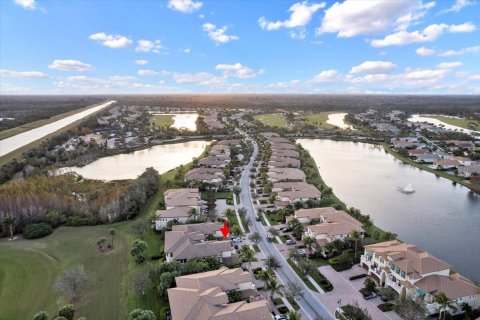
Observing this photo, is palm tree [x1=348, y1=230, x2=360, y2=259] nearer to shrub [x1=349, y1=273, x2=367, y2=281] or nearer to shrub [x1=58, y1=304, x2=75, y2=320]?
shrub [x1=349, y1=273, x2=367, y2=281]


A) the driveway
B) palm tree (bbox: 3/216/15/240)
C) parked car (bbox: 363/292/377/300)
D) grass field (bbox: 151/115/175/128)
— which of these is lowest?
the driveway

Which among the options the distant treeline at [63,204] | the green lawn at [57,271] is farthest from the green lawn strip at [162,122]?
the green lawn at [57,271]

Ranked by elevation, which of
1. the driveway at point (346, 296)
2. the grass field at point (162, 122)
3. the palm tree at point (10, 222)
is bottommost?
the driveway at point (346, 296)

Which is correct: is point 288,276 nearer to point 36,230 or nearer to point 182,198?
point 182,198

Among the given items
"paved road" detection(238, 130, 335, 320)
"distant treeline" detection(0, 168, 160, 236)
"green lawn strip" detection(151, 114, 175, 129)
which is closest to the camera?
"paved road" detection(238, 130, 335, 320)

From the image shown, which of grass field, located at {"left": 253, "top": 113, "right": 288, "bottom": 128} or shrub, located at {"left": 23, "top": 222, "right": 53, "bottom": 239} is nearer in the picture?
shrub, located at {"left": 23, "top": 222, "right": 53, "bottom": 239}

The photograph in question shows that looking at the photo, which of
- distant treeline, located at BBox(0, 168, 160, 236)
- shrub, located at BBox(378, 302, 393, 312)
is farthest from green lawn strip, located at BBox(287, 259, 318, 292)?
distant treeline, located at BBox(0, 168, 160, 236)

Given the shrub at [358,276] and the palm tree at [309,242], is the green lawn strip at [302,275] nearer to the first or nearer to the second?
the palm tree at [309,242]
